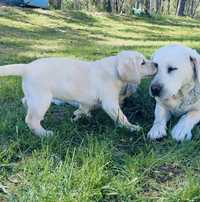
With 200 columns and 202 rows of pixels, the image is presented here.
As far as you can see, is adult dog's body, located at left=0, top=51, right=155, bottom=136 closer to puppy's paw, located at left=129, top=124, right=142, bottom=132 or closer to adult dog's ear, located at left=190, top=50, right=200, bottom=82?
puppy's paw, located at left=129, top=124, right=142, bottom=132

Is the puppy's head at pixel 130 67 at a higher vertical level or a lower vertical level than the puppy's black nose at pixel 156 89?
higher

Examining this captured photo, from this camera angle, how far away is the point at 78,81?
4.25 metres

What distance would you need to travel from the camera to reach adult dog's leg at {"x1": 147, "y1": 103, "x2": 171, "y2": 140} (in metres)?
4.17

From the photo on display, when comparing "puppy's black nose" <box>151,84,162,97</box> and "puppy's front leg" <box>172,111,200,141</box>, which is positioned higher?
"puppy's black nose" <box>151,84,162,97</box>

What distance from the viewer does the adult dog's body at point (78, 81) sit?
4070 millimetres

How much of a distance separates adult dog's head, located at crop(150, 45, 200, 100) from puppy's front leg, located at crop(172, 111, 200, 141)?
218 millimetres

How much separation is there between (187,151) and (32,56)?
6.01m

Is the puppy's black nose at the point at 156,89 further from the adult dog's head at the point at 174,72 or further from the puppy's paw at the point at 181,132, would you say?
the puppy's paw at the point at 181,132

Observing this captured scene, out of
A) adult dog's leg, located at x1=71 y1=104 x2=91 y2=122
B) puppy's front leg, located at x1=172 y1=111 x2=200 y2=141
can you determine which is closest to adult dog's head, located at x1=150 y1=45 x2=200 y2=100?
puppy's front leg, located at x1=172 y1=111 x2=200 y2=141

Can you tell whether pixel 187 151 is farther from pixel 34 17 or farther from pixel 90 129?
pixel 34 17

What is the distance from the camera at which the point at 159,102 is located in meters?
4.54

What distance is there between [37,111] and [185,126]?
4.12ft

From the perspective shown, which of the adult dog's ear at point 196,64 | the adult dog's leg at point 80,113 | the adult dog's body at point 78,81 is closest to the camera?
the adult dog's body at point 78,81

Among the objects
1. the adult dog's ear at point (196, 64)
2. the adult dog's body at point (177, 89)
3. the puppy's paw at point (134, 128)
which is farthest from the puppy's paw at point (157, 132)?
the adult dog's ear at point (196, 64)
